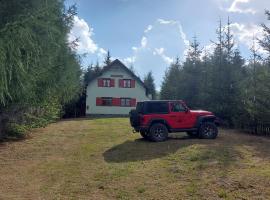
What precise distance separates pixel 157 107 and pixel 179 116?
114cm

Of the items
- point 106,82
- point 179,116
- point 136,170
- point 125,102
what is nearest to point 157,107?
point 179,116

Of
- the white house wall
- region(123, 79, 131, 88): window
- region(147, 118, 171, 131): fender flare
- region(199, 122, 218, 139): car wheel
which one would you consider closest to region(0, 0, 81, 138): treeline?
region(147, 118, 171, 131): fender flare

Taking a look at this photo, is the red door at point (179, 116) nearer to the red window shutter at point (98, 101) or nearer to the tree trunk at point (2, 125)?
the tree trunk at point (2, 125)

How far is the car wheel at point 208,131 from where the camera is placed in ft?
56.7

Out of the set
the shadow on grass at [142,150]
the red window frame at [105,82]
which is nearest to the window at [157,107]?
the shadow on grass at [142,150]

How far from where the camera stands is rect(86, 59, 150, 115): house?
151 ft

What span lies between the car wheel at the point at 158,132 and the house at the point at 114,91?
29600 millimetres

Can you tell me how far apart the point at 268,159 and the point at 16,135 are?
13.3 metres

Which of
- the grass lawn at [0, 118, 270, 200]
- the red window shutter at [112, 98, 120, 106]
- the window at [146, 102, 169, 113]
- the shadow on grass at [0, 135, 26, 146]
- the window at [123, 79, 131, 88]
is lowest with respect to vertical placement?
the grass lawn at [0, 118, 270, 200]

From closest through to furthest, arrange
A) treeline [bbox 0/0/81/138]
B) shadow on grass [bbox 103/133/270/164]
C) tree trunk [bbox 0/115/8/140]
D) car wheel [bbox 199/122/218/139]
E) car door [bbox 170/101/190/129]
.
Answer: treeline [bbox 0/0/81/138]
shadow on grass [bbox 103/133/270/164]
car door [bbox 170/101/190/129]
tree trunk [bbox 0/115/8/140]
car wheel [bbox 199/122/218/139]

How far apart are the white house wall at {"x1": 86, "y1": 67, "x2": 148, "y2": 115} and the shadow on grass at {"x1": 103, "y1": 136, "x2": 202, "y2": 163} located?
29.0 meters

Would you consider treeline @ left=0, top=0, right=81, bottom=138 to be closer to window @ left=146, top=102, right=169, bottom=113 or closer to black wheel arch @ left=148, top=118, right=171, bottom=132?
window @ left=146, top=102, right=169, bottom=113

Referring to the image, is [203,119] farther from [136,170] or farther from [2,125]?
[2,125]

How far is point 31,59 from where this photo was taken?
1073cm
